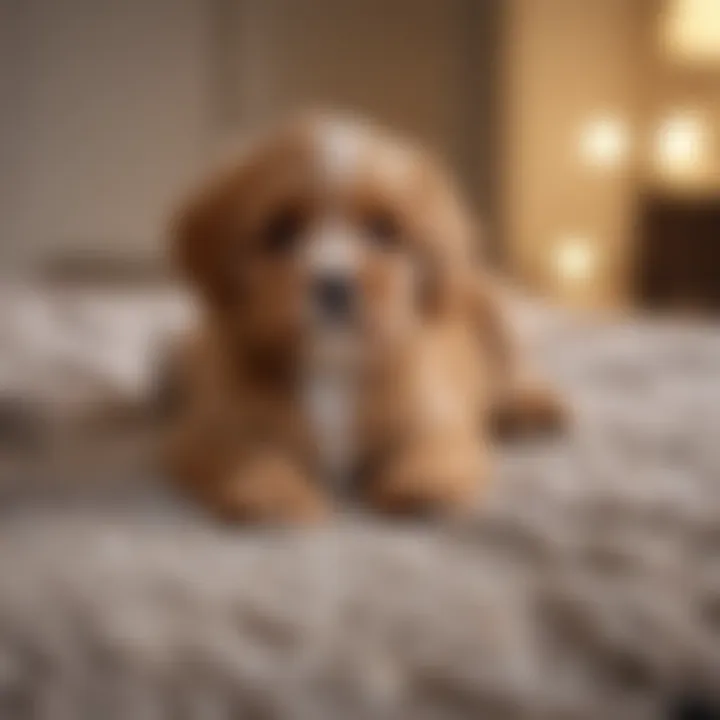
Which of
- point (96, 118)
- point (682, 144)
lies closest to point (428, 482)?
point (96, 118)

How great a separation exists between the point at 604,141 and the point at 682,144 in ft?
0.62

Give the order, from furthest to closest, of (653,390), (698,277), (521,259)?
(521,259), (698,277), (653,390)

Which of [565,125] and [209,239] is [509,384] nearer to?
[209,239]

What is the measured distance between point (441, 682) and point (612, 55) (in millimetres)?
2499

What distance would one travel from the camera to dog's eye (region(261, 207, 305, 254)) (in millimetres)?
887

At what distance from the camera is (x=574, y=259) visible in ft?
9.61

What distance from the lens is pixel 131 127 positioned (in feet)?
8.63

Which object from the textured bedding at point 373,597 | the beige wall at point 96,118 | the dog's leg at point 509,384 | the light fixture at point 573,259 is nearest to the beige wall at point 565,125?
the light fixture at point 573,259

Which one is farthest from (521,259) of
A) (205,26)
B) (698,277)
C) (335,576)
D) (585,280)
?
(335,576)

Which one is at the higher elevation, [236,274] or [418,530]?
[236,274]

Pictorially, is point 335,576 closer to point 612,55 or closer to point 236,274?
point 236,274

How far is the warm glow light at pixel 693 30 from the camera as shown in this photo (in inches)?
107

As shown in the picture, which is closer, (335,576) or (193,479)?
(335,576)

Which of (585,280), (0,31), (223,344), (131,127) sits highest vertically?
(0,31)
